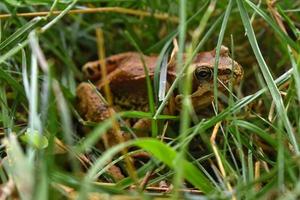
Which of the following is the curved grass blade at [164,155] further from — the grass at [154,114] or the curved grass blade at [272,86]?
the curved grass blade at [272,86]

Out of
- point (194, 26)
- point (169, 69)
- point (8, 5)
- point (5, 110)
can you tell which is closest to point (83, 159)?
point (5, 110)

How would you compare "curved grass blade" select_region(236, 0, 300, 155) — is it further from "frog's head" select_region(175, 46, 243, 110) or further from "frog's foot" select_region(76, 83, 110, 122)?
"frog's foot" select_region(76, 83, 110, 122)

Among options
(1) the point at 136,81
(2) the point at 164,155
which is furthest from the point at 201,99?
(2) the point at 164,155

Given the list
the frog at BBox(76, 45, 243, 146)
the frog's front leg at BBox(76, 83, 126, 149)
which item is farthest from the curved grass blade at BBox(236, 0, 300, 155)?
the frog's front leg at BBox(76, 83, 126, 149)

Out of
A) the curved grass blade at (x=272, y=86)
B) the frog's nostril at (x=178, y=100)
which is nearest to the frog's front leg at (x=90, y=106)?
the frog's nostril at (x=178, y=100)

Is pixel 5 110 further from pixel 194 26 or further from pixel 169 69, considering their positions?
pixel 194 26
